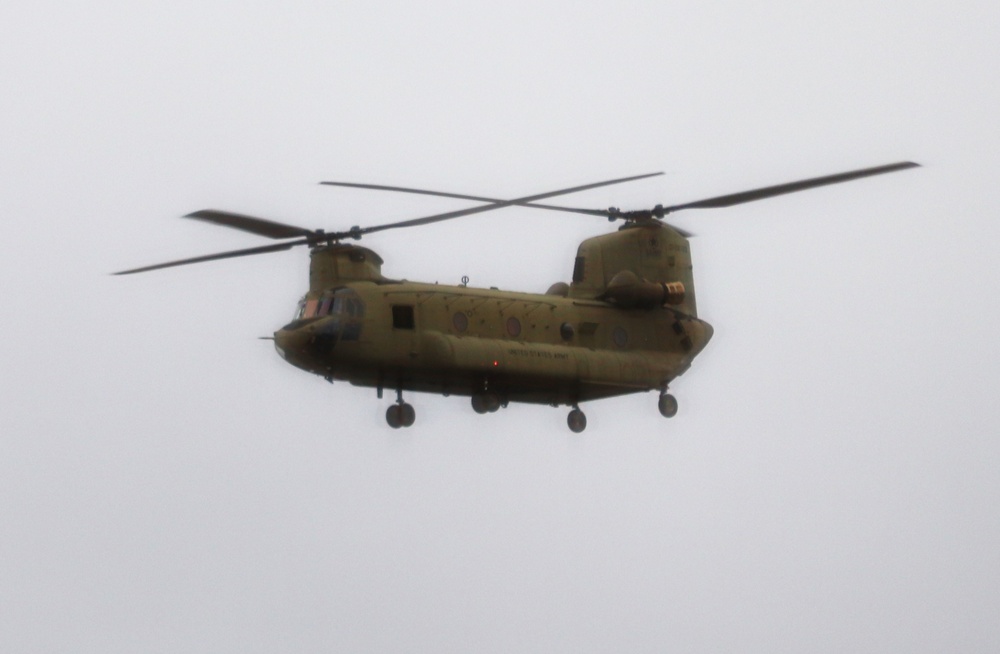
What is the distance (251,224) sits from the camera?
136 feet

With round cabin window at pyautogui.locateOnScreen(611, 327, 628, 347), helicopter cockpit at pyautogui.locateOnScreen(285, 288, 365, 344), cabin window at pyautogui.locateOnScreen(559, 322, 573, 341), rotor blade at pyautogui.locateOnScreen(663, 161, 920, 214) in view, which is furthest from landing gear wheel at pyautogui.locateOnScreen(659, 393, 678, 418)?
helicopter cockpit at pyautogui.locateOnScreen(285, 288, 365, 344)

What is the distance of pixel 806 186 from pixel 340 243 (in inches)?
399

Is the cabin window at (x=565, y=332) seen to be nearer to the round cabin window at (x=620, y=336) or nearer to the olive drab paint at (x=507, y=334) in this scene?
the olive drab paint at (x=507, y=334)

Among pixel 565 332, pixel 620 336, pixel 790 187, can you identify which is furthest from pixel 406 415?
pixel 790 187

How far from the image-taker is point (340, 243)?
139 ft

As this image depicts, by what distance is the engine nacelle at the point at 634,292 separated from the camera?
4472cm

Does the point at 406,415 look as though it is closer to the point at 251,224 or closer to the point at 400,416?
the point at 400,416

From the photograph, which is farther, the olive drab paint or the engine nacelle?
the engine nacelle

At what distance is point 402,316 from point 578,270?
20.2ft

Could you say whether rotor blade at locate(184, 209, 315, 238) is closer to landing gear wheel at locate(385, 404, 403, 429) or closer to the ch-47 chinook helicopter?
the ch-47 chinook helicopter

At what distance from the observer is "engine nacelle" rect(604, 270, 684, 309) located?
4472 cm

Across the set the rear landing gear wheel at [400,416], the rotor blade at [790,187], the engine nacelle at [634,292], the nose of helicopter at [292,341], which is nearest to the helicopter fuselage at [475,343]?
the nose of helicopter at [292,341]

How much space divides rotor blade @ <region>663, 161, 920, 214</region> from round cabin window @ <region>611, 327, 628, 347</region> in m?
3.23

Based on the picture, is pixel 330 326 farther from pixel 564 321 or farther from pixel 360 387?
pixel 564 321
